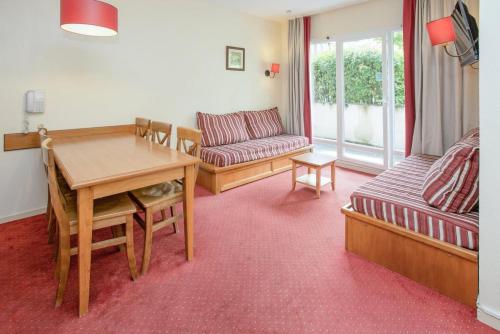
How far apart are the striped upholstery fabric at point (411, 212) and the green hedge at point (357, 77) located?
6.70ft

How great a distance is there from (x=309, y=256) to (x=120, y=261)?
4.71 feet

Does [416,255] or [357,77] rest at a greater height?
[357,77]

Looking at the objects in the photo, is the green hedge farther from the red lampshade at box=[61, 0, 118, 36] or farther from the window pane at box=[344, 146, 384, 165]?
the red lampshade at box=[61, 0, 118, 36]

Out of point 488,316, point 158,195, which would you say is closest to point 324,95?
point 158,195

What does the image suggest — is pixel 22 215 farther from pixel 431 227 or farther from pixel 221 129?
pixel 431 227

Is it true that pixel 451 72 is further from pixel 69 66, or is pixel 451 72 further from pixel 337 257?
pixel 69 66

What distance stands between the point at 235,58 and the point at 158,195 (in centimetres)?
313

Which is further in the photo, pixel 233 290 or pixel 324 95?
pixel 324 95

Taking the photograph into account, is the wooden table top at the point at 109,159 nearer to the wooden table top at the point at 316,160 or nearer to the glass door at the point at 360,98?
the wooden table top at the point at 316,160

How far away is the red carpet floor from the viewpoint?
157cm

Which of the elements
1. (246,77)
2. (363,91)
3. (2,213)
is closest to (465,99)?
(363,91)

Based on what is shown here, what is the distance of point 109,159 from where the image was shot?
2.08m

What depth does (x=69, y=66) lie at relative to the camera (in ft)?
9.95

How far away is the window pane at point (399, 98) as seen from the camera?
3967 mm
